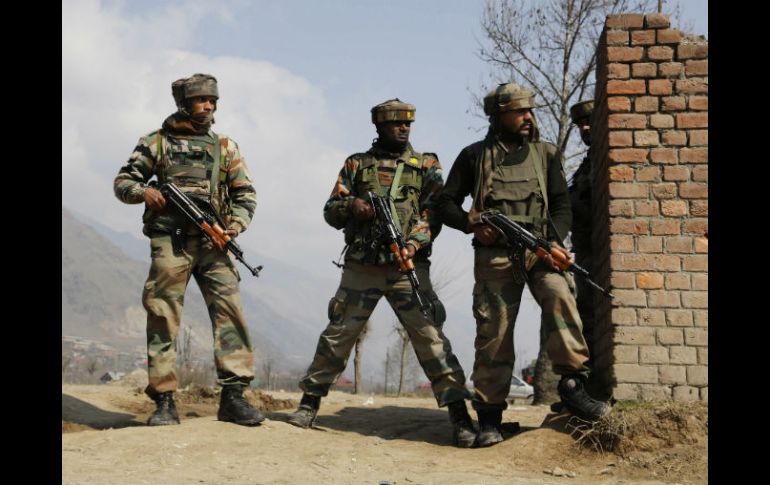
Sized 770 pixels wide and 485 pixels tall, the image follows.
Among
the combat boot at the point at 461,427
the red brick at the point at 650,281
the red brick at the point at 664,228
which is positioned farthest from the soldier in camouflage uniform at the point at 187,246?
the red brick at the point at 664,228

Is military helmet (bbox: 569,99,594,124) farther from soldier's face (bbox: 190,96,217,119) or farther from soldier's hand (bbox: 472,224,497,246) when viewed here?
soldier's face (bbox: 190,96,217,119)

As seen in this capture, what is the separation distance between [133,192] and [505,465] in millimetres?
2900

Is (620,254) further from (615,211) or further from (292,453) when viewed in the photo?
(292,453)

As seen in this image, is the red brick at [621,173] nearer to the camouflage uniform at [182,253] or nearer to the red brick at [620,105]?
the red brick at [620,105]

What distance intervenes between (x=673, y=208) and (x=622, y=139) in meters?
0.54

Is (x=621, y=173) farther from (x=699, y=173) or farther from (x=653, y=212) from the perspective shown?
(x=699, y=173)

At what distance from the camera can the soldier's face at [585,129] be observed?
648 centimetres

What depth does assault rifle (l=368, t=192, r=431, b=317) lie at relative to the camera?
5457mm

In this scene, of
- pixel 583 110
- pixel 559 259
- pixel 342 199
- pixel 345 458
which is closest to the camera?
pixel 345 458

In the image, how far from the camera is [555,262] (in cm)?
511

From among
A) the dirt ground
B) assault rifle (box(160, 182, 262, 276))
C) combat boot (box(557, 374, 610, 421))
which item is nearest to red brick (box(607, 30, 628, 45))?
combat boot (box(557, 374, 610, 421))

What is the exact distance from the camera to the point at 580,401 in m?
5.02

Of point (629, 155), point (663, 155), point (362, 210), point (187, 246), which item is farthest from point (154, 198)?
point (663, 155)

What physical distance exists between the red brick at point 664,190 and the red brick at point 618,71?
0.75 meters
